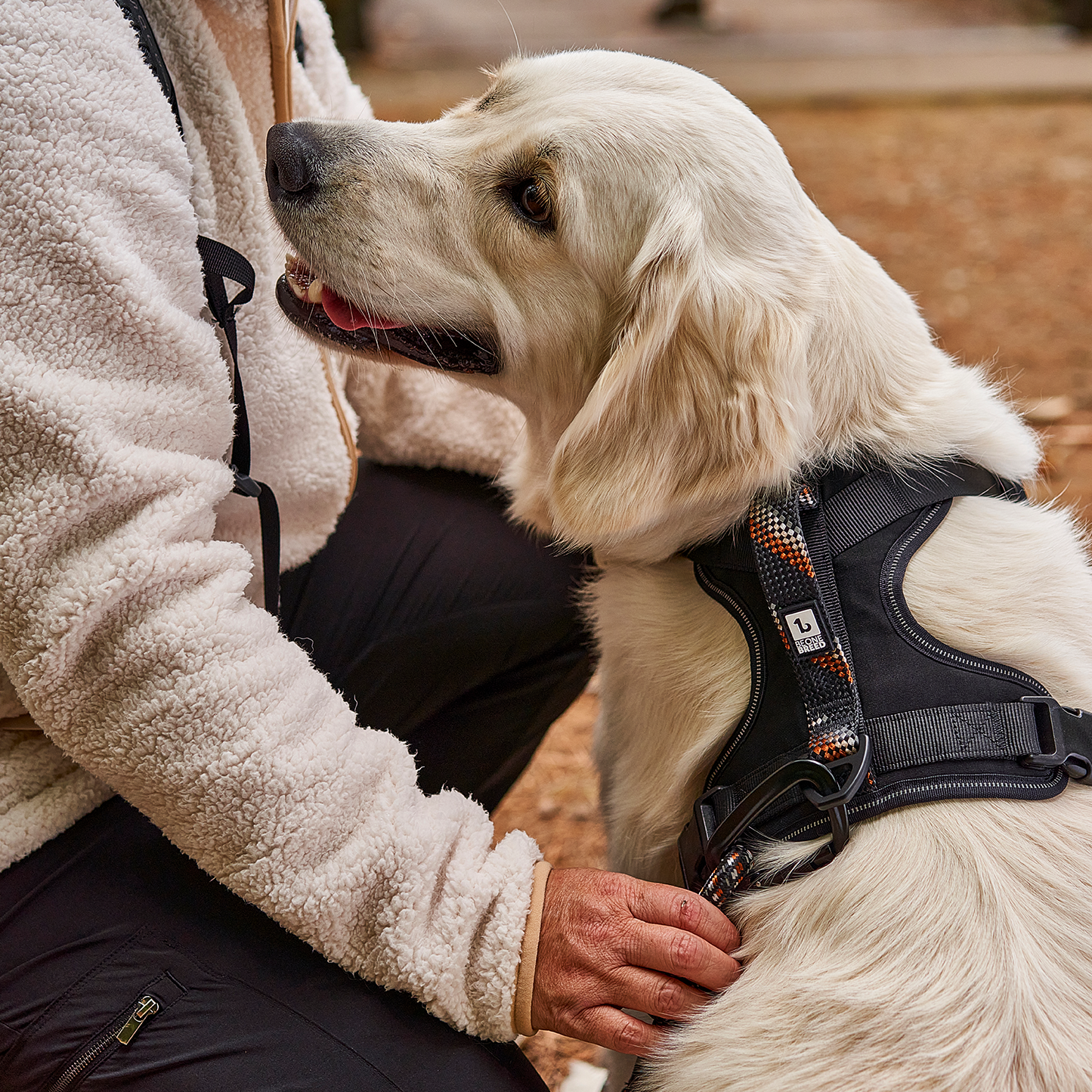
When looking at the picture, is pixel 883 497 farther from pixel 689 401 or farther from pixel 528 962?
pixel 528 962

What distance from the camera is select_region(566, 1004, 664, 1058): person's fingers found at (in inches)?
41.8

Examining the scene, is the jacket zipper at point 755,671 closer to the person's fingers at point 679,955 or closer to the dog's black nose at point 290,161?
the person's fingers at point 679,955

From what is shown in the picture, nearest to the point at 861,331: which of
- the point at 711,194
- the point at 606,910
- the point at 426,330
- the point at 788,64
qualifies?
the point at 711,194

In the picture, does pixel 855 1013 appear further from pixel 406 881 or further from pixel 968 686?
pixel 406 881

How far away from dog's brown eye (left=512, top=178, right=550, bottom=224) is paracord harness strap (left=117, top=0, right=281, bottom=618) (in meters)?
0.33

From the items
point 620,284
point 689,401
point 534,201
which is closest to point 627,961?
point 689,401

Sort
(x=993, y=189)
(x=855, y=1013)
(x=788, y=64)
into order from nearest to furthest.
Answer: (x=855, y=1013)
(x=993, y=189)
(x=788, y=64)

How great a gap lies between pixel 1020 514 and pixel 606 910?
0.66 metres

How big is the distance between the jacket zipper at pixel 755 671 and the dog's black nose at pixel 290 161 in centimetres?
67

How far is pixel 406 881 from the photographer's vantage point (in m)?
1.06

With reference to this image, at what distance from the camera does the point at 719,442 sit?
3.65 feet

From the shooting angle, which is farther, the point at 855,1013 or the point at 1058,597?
the point at 1058,597

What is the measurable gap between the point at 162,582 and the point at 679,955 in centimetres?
65

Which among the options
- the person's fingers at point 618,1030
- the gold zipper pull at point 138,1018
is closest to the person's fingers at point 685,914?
the person's fingers at point 618,1030
